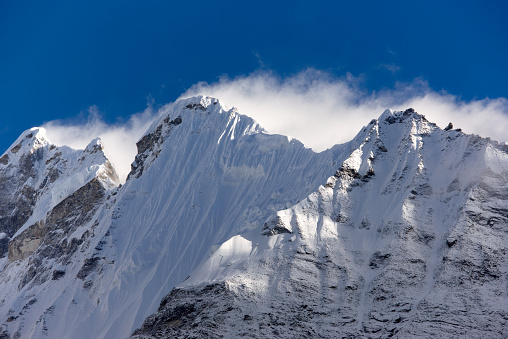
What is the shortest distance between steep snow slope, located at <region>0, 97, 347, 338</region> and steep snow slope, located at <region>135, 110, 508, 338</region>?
1276cm

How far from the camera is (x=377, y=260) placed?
120375mm

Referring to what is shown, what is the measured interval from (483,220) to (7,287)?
→ 448ft

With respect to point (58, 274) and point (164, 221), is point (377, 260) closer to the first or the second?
point (164, 221)

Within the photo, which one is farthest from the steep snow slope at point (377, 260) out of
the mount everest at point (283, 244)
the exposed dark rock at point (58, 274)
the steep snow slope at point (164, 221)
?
the exposed dark rock at point (58, 274)

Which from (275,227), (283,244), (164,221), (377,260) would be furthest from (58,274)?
(377,260)

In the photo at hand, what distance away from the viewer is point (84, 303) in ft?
530

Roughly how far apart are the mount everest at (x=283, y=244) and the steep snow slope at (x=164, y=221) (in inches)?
16.2

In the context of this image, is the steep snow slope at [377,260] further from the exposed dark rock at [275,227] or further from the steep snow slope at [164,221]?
the steep snow slope at [164,221]

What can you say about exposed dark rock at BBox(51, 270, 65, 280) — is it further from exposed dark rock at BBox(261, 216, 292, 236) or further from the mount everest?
exposed dark rock at BBox(261, 216, 292, 236)

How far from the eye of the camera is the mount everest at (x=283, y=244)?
10606 cm

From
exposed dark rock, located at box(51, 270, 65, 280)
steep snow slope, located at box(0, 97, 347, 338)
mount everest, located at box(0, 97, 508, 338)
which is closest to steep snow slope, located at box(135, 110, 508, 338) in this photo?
mount everest, located at box(0, 97, 508, 338)

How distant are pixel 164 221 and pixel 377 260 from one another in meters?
66.7

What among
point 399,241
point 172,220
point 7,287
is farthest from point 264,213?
point 7,287

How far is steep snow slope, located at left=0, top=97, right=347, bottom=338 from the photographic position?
153875mm
